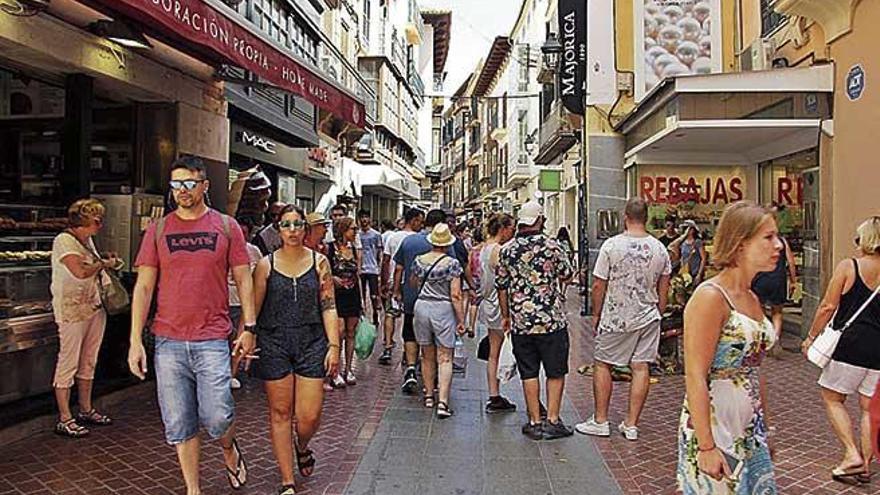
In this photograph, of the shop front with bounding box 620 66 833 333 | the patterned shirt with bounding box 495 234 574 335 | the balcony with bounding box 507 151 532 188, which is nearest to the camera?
the patterned shirt with bounding box 495 234 574 335

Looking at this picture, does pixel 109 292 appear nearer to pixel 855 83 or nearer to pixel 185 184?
pixel 185 184

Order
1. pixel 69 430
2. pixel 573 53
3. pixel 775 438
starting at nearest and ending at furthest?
pixel 69 430 → pixel 775 438 → pixel 573 53

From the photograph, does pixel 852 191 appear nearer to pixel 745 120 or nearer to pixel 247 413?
pixel 745 120

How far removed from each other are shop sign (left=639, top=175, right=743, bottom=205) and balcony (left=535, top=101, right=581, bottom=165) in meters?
4.80

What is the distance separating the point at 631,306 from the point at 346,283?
330 cm

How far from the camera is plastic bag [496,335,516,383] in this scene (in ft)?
23.6

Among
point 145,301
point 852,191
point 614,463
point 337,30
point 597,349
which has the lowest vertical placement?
point 614,463

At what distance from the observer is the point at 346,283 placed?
849cm

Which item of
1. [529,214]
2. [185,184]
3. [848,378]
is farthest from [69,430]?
[848,378]

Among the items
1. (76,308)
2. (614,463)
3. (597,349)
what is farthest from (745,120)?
(76,308)

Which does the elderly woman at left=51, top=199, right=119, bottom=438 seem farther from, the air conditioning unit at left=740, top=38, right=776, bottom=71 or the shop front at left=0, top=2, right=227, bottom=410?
the air conditioning unit at left=740, top=38, right=776, bottom=71

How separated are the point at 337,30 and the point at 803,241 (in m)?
16.5

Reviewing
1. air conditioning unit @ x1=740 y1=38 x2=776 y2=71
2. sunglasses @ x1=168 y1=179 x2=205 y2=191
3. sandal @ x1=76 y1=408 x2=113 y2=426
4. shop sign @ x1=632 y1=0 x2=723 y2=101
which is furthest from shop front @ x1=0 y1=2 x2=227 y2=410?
shop sign @ x1=632 y1=0 x2=723 y2=101

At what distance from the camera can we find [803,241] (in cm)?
1264
